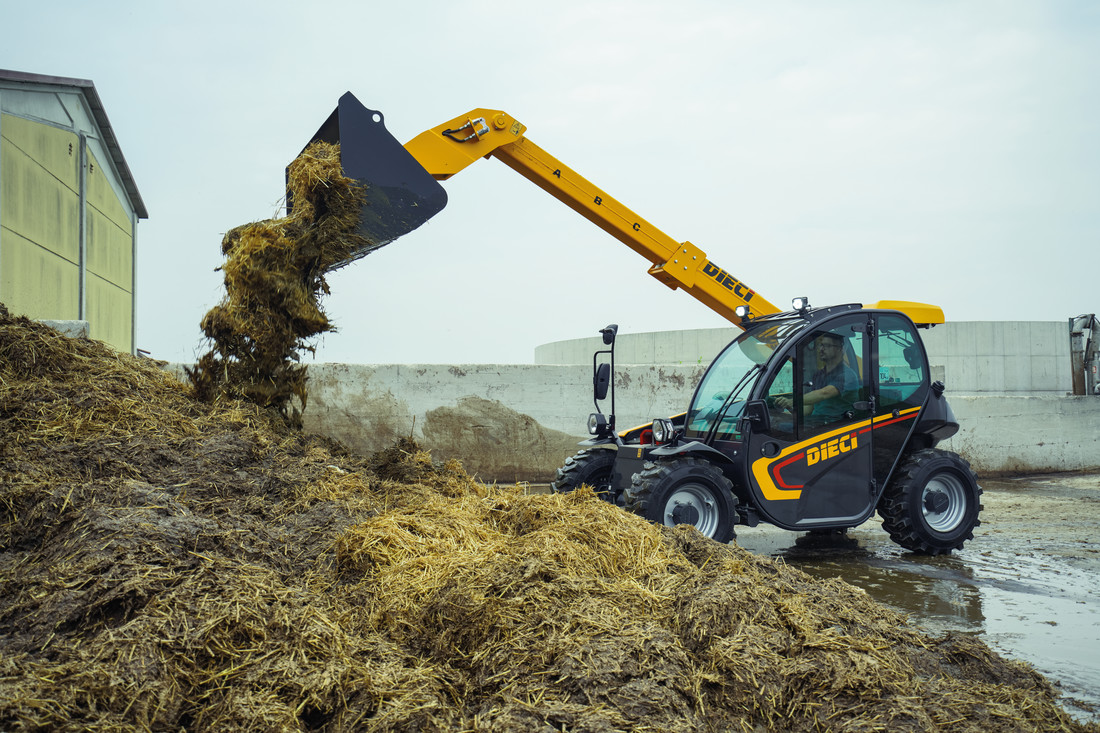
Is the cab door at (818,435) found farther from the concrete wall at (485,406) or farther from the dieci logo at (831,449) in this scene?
the concrete wall at (485,406)

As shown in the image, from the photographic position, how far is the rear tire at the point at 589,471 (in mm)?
7016

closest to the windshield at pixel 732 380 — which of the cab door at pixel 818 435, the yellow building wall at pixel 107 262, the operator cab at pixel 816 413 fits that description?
the operator cab at pixel 816 413

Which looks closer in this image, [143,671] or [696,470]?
[143,671]

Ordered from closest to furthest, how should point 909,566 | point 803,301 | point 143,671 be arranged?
point 143,671 < point 909,566 < point 803,301

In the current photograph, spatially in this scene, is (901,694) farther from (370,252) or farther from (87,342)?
(87,342)

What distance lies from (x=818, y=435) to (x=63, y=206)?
12.6 m

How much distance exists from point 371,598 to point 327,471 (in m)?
1.97

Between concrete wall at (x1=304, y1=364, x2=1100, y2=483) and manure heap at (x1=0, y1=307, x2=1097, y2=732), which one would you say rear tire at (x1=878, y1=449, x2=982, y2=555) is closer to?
→ manure heap at (x1=0, y1=307, x2=1097, y2=732)

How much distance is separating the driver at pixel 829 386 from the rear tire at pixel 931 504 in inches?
34.8

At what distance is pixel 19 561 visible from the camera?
363 centimetres

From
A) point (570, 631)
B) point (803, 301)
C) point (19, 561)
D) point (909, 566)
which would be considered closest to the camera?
point (570, 631)

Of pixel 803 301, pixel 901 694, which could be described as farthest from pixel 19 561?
pixel 803 301

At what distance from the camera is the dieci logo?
621 cm

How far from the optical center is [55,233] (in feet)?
40.7
